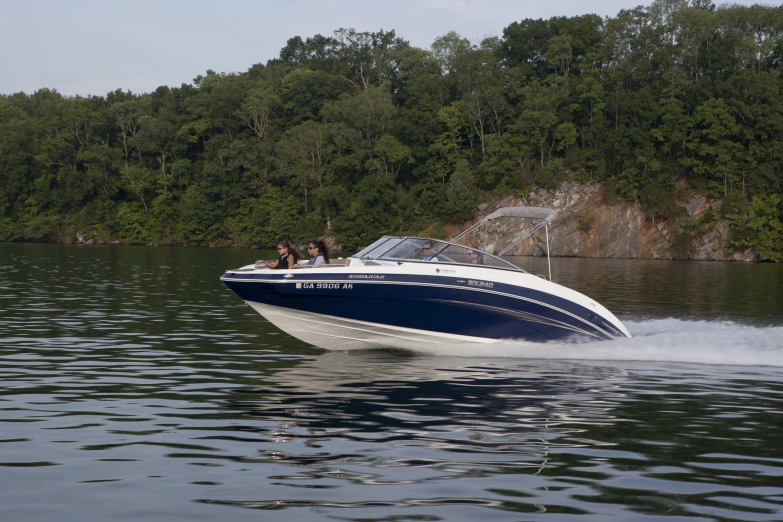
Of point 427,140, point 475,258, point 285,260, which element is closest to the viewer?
point 475,258

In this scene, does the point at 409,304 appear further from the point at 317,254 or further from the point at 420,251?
the point at 317,254

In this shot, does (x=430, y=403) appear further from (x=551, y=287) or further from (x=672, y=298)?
(x=672, y=298)

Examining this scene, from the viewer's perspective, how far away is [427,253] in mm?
15383

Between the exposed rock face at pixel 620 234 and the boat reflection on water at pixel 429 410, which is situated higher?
the exposed rock face at pixel 620 234

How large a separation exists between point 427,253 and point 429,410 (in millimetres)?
5123

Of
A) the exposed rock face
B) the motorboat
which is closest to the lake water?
the motorboat

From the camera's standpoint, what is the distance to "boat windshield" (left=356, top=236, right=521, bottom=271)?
604 inches

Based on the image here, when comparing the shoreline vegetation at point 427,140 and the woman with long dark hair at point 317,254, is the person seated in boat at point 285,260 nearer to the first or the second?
the woman with long dark hair at point 317,254

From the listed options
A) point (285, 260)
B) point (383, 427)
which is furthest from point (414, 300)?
point (383, 427)

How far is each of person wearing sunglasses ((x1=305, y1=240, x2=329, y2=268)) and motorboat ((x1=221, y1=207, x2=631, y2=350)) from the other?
0.80ft

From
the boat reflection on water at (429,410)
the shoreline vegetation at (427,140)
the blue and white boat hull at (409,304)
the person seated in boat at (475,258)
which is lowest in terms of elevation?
the boat reflection on water at (429,410)

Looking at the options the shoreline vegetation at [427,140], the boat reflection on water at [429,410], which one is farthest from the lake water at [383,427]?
the shoreline vegetation at [427,140]

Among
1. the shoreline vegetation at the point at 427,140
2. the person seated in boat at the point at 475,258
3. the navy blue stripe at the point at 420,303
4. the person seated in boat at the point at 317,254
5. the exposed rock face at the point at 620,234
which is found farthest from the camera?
the shoreline vegetation at the point at 427,140

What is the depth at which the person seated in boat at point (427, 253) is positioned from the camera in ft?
50.2
